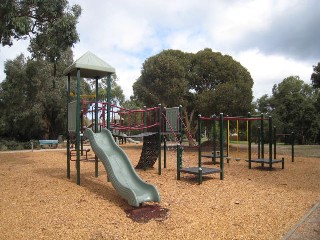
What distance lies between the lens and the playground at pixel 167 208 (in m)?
4.91

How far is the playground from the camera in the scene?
491 centimetres

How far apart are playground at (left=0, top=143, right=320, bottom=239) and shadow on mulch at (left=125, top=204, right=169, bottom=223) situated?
10 cm

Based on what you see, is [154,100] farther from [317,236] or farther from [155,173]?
[317,236]

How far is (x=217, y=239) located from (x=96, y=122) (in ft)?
20.4

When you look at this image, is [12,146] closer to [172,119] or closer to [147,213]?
[172,119]

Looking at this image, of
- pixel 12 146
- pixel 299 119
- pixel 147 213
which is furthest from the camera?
pixel 299 119

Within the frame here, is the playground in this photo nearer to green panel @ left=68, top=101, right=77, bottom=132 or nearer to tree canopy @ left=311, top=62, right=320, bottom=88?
green panel @ left=68, top=101, right=77, bottom=132

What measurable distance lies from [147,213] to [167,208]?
0.52 metres

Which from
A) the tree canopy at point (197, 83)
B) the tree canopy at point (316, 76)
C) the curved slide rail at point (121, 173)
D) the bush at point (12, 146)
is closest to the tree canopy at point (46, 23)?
the curved slide rail at point (121, 173)

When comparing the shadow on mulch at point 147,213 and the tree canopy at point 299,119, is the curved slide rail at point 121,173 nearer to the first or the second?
the shadow on mulch at point 147,213

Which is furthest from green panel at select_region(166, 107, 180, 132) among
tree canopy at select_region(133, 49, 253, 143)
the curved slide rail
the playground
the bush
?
the bush

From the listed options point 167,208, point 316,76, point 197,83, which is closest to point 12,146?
point 197,83

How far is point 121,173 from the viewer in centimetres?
720

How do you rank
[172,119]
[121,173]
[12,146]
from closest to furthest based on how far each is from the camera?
[121,173] < [172,119] < [12,146]
